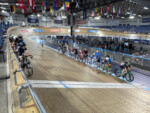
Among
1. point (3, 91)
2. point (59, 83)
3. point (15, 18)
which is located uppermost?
point (15, 18)

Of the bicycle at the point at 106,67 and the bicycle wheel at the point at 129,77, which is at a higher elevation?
the bicycle at the point at 106,67

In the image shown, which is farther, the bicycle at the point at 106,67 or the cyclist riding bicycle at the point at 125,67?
the bicycle at the point at 106,67

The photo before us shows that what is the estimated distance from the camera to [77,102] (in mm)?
3896

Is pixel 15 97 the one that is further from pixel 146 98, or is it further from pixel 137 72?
pixel 137 72

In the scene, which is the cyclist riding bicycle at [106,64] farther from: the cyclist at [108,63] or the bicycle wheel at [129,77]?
the bicycle wheel at [129,77]

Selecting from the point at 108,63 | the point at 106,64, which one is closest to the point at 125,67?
the point at 108,63

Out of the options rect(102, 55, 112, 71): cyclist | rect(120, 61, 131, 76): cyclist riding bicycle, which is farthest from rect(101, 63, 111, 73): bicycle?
rect(120, 61, 131, 76): cyclist riding bicycle

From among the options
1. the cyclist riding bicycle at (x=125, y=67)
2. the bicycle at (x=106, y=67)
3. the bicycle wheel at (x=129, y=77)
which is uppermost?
the cyclist riding bicycle at (x=125, y=67)

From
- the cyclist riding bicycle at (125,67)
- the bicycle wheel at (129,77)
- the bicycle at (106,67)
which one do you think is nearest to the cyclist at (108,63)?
the bicycle at (106,67)

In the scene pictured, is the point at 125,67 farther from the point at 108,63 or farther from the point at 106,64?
the point at 106,64

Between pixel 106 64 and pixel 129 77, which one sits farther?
pixel 106 64

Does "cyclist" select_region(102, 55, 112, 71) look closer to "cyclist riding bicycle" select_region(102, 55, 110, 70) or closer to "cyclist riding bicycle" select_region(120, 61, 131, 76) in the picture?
"cyclist riding bicycle" select_region(102, 55, 110, 70)

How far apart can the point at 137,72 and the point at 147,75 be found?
735mm

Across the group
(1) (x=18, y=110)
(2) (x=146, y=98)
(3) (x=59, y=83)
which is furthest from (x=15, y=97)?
(2) (x=146, y=98)
